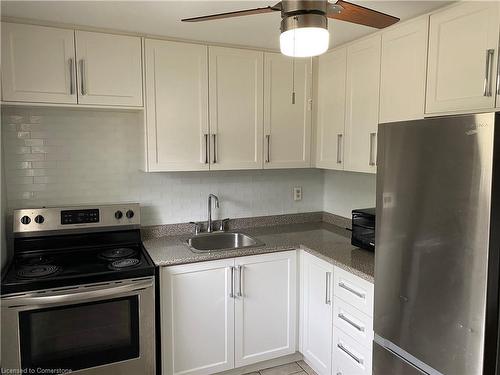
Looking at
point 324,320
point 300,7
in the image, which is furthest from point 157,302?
point 300,7

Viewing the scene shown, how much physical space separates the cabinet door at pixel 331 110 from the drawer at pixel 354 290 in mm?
819

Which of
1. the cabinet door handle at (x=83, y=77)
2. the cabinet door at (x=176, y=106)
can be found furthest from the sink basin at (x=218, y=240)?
the cabinet door handle at (x=83, y=77)

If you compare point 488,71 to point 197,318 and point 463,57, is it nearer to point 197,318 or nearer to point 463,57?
point 463,57

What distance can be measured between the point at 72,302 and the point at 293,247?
1.35 metres

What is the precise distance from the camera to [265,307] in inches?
98.4

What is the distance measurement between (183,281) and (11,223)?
3.70 feet

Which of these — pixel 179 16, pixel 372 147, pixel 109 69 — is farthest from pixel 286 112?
pixel 109 69

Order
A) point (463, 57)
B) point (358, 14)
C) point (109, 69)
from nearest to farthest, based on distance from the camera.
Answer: point (358, 14) < point (463, 57) < point (109, 69)

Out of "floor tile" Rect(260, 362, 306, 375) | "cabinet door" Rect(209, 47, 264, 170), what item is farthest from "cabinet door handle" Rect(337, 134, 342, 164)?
"floor tile" Rect(260, 362, 306, 375)

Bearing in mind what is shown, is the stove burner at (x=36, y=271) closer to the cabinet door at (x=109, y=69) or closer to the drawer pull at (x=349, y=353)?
the cabinet door at (x=109, y=69)

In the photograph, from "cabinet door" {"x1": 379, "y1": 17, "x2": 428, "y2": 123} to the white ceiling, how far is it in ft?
0.36

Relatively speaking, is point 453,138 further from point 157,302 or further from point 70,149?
point 70,149

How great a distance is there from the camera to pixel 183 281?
2.25 meters

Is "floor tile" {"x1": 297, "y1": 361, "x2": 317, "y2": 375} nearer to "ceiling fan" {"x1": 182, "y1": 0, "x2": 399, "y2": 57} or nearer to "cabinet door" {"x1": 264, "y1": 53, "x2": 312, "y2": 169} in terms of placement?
"cabinet door" {"x1": 264, "y1": 53, "x2": 312, "y2": 169}
